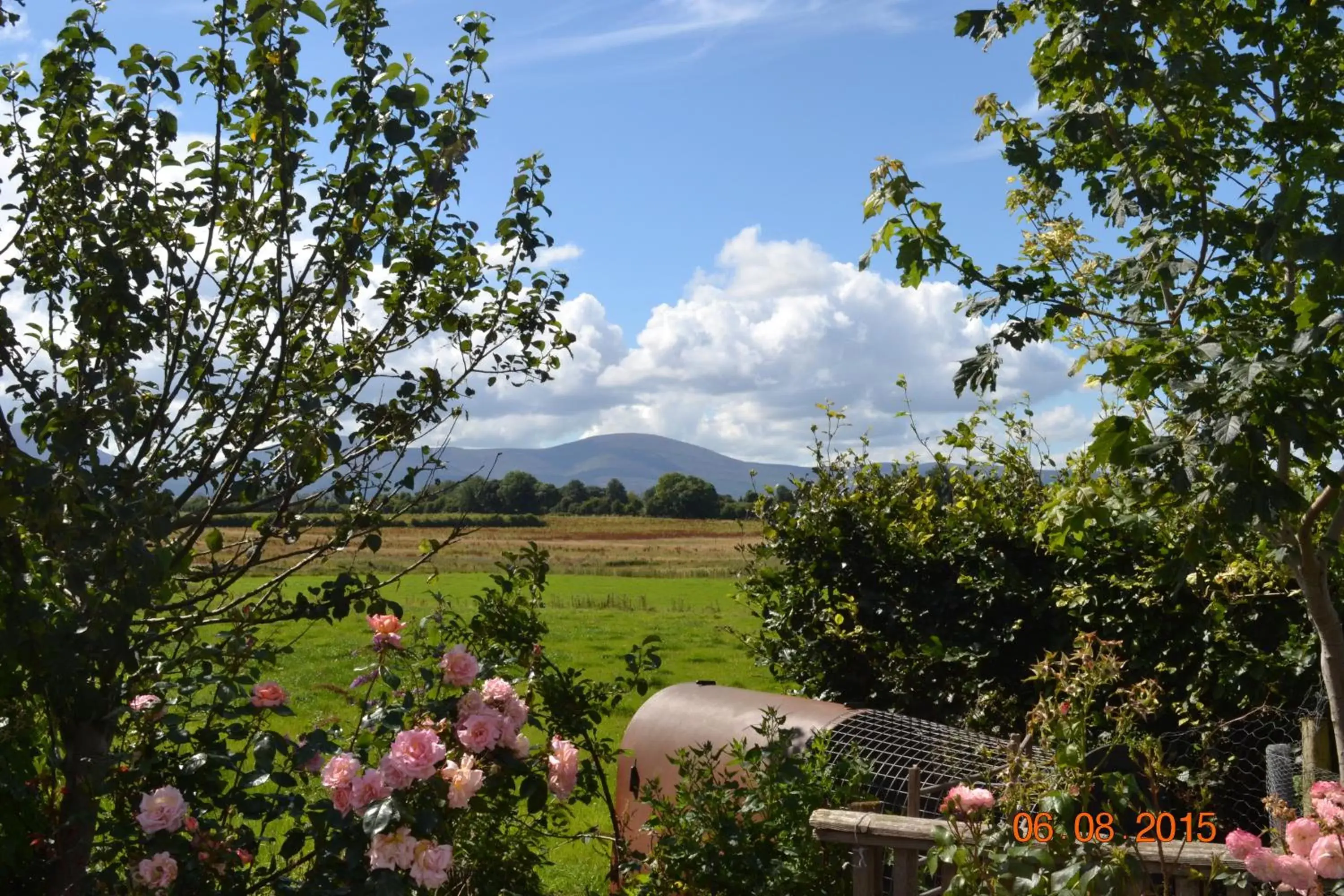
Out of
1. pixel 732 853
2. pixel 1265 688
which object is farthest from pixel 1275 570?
pixel 732 853

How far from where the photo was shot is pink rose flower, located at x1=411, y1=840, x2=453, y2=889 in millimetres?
2994

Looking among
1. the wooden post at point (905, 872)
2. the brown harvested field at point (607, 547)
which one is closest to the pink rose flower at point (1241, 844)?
the wooden post at point (905, 872)

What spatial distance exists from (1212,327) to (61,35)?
4.09 metres

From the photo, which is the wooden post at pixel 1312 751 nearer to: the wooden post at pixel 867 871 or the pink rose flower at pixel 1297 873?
the wooden post at pixel 867 871

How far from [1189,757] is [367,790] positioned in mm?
4549

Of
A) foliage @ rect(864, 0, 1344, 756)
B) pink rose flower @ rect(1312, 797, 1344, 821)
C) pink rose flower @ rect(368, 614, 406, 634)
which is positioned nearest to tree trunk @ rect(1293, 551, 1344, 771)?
foliage @ rect(864, 0, 1344, 756)

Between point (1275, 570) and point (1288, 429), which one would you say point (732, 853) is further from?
point (1275, 570)

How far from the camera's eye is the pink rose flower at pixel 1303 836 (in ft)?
8.69

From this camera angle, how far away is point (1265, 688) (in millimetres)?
5633

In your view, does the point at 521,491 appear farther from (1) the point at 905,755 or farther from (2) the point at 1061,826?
(2) the point at 1061,826

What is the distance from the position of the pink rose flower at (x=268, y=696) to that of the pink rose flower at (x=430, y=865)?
2.70 ft

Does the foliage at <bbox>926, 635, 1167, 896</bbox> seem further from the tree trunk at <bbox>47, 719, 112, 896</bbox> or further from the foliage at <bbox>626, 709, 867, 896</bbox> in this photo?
the tree trunk at <bbox>47, 719, 112, 896</bbox>

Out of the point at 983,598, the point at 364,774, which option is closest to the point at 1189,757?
the point at 983,598

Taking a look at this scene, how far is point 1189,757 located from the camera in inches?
231
